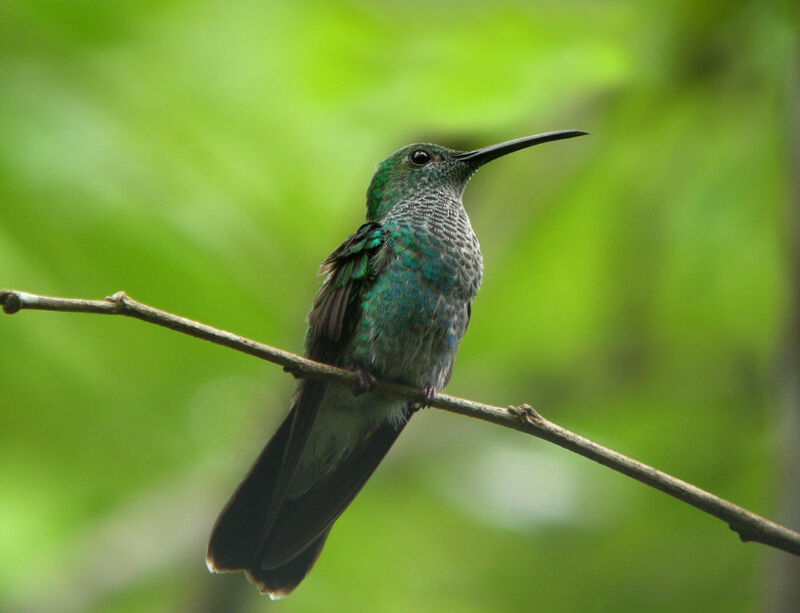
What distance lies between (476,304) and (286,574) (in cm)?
267

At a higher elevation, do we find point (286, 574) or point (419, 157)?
point (419, 157)

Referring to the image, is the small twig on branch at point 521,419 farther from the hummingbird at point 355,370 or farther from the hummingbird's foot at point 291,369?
the hummingbird at point 355,370

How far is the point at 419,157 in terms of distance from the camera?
4566 millimetres

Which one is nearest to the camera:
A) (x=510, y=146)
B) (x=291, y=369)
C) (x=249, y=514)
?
(x=291, y=369)

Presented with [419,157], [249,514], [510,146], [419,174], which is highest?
[419,157]

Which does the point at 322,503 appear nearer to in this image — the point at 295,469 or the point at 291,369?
the point at 295,469

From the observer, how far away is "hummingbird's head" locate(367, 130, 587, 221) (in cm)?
443

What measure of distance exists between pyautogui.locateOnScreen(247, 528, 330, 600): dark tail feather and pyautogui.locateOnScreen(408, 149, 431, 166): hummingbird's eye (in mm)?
1823

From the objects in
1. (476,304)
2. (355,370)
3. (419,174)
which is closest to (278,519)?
(355,370)

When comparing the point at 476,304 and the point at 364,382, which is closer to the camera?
the point at 364,382

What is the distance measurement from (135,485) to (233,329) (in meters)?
1.36

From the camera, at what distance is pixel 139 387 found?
5355 millimetres

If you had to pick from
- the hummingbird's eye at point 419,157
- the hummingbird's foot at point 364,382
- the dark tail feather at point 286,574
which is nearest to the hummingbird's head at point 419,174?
the hummingbird's eye at point 419,157

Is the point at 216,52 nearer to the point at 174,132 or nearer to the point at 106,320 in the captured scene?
the point at 174,132
